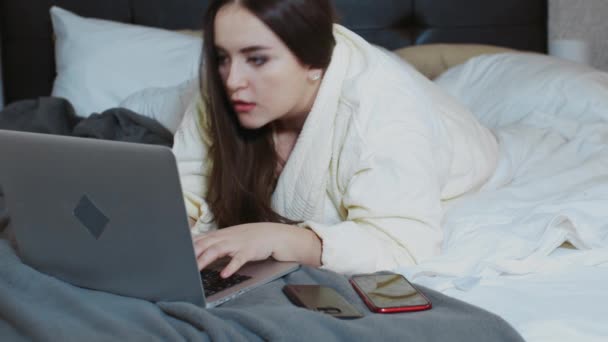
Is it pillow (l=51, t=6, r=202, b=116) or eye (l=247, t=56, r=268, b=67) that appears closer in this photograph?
eye (l=247, t=56, r=268, b=67)

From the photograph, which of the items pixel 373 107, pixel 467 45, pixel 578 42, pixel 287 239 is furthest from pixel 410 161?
pixel 578 42

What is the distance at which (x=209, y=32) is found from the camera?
1.29 meters

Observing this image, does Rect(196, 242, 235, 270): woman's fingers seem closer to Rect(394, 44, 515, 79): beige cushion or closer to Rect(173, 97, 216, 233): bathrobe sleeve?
Rect(173, 97, 216, 233): bathrobe sleeve

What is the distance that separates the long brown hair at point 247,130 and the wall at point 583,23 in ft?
4.91

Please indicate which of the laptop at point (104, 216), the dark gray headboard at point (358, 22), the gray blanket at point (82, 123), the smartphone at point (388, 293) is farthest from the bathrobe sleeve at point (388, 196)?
the dark gray headboard at point (358, 22)

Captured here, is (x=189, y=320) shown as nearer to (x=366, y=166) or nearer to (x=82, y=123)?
(x=366, y=166)

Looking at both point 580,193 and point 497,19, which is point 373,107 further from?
point 497,19

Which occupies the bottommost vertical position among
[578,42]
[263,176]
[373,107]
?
[578,42]

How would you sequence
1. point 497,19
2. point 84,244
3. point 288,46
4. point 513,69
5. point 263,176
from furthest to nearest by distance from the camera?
point 497,19 < point 513,69 < point 263,176 < point 288,46 < point 84,244

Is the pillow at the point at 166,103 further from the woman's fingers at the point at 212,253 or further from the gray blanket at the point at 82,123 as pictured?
the woman's fingers at the point at 212,253

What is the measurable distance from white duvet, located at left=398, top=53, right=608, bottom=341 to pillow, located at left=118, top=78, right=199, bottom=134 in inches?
29.4

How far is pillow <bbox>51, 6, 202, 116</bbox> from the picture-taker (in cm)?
213

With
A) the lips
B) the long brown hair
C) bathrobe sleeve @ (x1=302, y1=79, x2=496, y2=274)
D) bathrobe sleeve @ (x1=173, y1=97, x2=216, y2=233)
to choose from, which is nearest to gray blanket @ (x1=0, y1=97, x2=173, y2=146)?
bathrobe sleeve @ (x1=173, y1=97, x2=216, y2=233)

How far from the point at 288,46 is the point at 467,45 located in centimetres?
123
